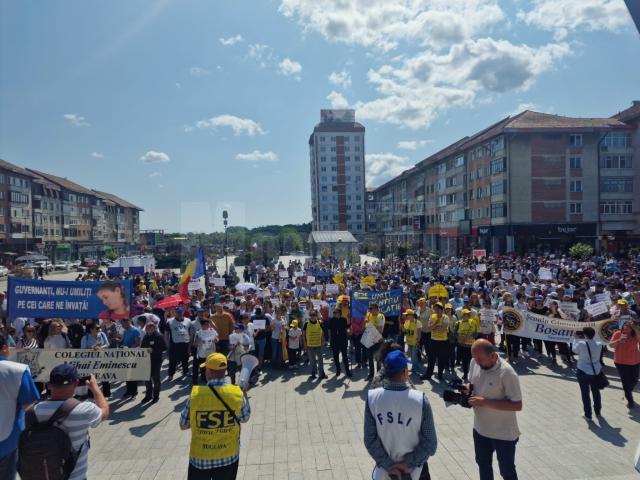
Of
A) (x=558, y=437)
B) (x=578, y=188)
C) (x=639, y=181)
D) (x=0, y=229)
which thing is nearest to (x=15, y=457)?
(x=558, y=437)

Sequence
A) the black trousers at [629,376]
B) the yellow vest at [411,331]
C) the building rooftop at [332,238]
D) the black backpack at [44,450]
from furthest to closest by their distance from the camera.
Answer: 1. the building rooftop at [332,238]
2. the yellow vest at [411,331]
3. the black trousers at [629,376]
4. the black backpack at [44,450]

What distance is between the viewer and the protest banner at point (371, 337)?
944 centimetres

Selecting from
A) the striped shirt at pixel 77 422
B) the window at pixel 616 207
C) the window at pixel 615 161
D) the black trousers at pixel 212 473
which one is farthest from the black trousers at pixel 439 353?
the window at pixel 615 161

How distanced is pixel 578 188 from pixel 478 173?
420 inches

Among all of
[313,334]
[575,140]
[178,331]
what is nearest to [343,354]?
[313,334]

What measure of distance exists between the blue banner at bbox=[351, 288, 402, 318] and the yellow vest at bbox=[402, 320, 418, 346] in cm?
84

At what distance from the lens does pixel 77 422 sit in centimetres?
326

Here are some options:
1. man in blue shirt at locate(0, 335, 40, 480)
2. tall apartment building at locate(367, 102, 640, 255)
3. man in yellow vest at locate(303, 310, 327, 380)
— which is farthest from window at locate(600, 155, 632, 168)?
man in blue shirt at locate(0, 335, 40, 480)

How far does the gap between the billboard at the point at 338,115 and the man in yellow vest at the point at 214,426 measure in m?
118

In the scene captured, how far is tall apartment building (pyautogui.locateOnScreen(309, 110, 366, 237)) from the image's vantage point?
111688 mm

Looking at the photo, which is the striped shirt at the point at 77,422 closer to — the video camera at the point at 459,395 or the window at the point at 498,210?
the video camera at the point at 459,395

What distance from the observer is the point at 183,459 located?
19.2 feet

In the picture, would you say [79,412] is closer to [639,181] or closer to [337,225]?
[639,181]

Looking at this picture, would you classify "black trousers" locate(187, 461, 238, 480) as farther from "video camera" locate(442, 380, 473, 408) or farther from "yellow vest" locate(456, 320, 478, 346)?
"yellow vest" locate(456, 320, 478, 346)
